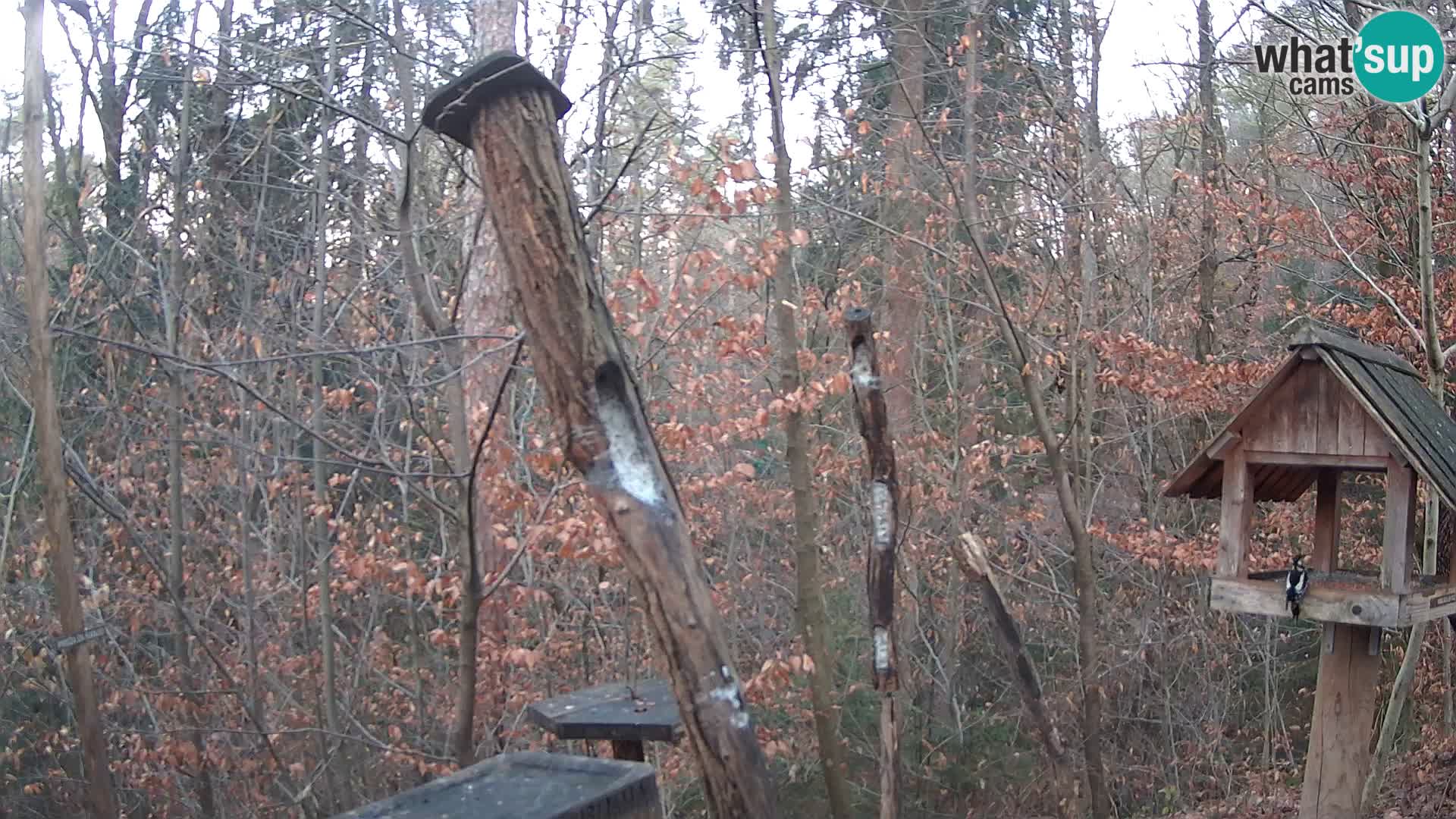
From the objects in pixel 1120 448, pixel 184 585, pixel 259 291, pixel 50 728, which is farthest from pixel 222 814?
pixel 1120 448

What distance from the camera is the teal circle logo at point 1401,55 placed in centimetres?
651

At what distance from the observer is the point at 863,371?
5676mm

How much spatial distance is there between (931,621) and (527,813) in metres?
8.58

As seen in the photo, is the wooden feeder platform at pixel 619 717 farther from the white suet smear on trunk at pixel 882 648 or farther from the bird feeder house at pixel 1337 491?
the bird feeder house at pixel 1337 491

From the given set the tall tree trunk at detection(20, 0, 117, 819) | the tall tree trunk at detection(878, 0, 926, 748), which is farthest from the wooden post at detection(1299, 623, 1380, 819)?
the tall tree trunk at detection(20, 0, 117, 819)

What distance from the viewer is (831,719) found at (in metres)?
9.15

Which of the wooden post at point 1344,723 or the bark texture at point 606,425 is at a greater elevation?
the bark texture at point 606,425

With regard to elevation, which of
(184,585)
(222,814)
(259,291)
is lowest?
(222,814)

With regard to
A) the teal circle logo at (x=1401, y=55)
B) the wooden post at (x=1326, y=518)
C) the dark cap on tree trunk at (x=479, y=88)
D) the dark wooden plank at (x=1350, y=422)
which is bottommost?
the wooden post at (x=1326, y=518)

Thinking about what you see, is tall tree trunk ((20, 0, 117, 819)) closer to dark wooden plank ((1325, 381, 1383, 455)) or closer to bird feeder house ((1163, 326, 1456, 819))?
bird feeder house ((1163, 326, 1456, 819))

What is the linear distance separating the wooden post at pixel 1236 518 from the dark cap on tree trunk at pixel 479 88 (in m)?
3.28

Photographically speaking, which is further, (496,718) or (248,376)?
(248,376)

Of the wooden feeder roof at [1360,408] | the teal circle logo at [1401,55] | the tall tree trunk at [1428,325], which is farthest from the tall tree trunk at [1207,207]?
the wooden feeder roof at [1360,408]

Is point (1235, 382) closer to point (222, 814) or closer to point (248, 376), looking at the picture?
point (248, 376)
